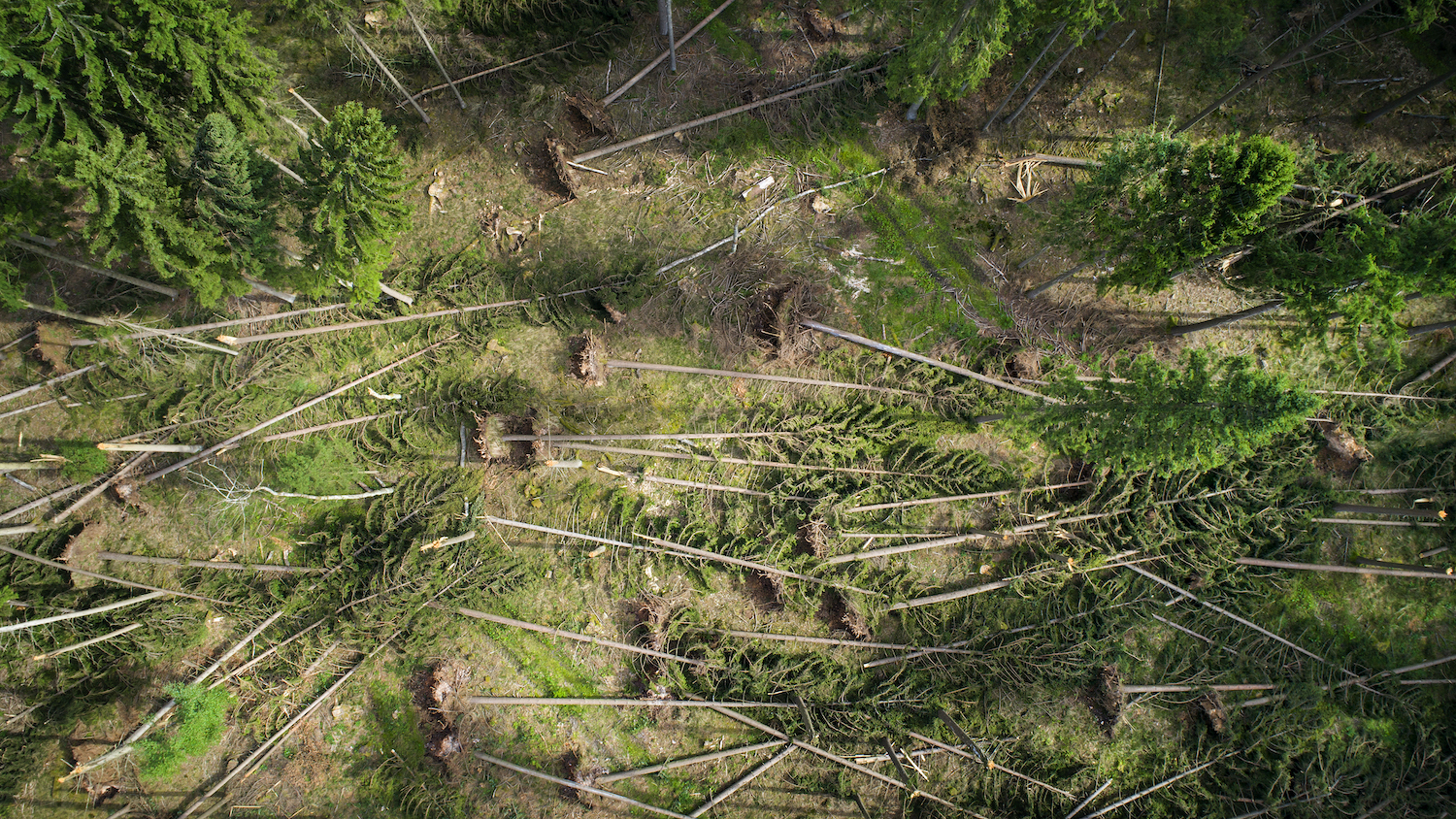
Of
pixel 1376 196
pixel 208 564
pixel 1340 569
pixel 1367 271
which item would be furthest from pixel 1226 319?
pixel 208 564

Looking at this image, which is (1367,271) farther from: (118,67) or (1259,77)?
(118,67)

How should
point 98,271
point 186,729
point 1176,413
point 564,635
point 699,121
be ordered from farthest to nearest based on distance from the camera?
point 699,121
point 564,635
point 186,729
point 98,271
point 1176,413

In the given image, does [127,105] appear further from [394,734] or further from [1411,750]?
[1411,750]

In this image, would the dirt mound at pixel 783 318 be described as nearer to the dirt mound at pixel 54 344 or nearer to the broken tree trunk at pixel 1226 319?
the broken tree trunk at pixel 1226 319

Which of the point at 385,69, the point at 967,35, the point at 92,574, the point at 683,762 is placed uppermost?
the point at 967,35

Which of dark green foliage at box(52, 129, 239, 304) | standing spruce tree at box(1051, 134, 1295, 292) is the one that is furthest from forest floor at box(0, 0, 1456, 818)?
dark green foliage at box(52, 129, 239, 304)

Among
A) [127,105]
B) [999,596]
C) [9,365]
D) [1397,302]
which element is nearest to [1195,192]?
[1397,302]

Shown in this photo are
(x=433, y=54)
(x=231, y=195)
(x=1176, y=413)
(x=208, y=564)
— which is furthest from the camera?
(x=208, y=564)

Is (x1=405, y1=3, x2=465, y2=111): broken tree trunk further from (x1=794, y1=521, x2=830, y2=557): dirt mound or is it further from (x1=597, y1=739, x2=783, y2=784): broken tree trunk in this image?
(x1=597, y1=739, x2=783, y2=784): broken tree trunk
